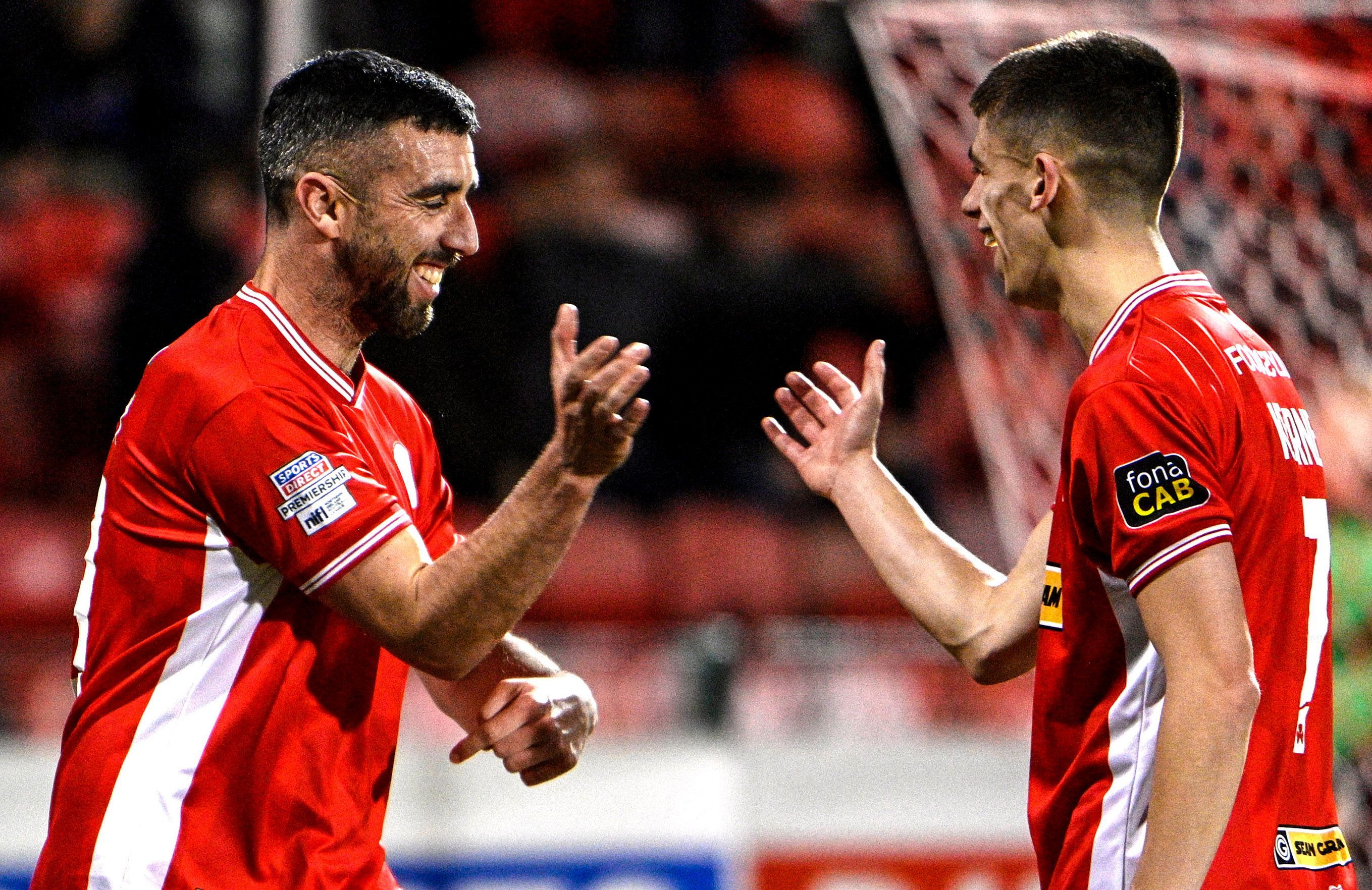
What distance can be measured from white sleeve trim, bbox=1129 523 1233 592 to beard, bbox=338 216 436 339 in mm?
1133

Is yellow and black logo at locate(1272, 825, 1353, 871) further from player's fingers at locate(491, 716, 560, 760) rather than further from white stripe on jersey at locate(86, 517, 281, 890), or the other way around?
white stripe on jersey at locate(86, 517, 281, 890)

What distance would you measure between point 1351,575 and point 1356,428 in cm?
47

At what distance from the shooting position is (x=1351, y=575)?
5.07m

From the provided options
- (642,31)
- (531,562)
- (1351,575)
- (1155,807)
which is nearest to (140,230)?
(642,31)

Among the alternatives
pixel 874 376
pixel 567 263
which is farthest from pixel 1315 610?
pixel 567 263

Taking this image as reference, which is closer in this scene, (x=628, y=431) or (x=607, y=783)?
(x=628, y=431)

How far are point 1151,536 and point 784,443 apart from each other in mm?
893

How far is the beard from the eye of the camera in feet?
8.68

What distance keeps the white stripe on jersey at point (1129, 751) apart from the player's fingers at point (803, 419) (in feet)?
2.46

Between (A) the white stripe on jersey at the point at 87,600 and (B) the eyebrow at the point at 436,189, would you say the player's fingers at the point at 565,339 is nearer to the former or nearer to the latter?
(B) the eyebrow at the point at 436,189

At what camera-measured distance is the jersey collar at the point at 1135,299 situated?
7.79ft

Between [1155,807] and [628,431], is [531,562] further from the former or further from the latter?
[1155,807]

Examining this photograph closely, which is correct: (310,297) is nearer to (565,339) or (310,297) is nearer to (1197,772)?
(565,339)

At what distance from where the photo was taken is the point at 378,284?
2668mm
